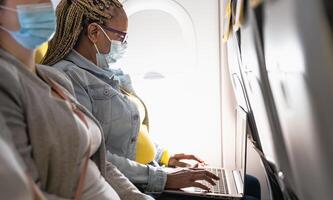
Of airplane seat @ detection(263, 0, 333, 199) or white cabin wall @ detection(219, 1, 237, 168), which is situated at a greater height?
airplane seat @ detection(263, 0, 333, 199)

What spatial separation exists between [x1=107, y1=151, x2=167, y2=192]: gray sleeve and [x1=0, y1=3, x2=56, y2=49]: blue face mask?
2.01 ft

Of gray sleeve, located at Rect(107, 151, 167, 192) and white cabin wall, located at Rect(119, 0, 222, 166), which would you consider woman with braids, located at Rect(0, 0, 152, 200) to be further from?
white cabin wall, located at Rect(119, 0, 222, 166)

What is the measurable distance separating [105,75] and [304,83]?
39.3 inches

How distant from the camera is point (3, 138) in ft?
2.06

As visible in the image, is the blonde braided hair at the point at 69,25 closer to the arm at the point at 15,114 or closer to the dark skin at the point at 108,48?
the dark skin at the point at 108,48

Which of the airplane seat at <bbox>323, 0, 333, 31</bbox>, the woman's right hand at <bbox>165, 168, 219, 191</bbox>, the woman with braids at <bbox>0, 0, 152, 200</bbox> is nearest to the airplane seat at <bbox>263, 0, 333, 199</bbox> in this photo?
the airplane seat at <bbox>323, 0, 333, 31</bbox>

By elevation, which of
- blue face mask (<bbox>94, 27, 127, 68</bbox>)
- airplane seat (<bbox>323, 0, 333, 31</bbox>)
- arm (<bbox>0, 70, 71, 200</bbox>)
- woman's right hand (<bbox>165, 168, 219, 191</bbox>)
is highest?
airplane seat (<bbox>323, 0, 333, 31</bbox>)

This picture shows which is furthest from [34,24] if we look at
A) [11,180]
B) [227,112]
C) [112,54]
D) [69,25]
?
[227,112]

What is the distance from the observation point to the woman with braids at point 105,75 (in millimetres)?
1308

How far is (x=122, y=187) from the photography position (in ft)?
3.74

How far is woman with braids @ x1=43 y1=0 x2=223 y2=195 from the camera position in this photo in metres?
1.31

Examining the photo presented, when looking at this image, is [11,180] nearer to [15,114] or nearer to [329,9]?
[15,114]

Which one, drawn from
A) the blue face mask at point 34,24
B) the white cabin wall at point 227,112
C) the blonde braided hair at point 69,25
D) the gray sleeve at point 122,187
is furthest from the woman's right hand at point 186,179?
the white cabin wall at point 227,112

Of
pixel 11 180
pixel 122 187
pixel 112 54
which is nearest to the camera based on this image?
pixel 11 180
